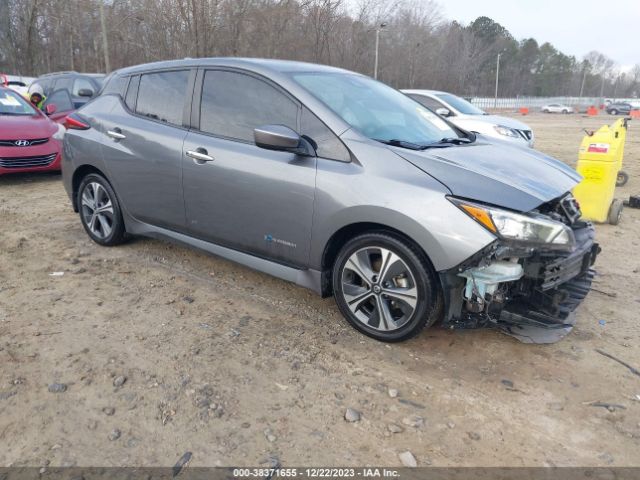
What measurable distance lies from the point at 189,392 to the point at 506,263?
1.93 meters

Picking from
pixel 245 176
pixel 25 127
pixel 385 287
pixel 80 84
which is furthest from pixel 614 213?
pixel 80 84

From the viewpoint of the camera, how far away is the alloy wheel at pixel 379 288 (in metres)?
3.04

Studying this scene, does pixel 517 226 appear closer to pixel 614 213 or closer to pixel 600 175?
pixel 600 175

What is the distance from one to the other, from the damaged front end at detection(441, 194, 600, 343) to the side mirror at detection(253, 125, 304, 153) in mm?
1052

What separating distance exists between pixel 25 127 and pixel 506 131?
8.24 m

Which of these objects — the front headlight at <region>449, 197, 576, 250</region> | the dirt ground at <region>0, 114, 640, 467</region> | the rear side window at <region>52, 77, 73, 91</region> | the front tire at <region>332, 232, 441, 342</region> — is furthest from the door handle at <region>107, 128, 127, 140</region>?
the rear side window at <region>52, 77, 73, 91</region>

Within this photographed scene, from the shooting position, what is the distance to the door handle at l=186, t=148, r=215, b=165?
146 inches

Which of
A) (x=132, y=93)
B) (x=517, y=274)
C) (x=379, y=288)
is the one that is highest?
(x=132, y=93)

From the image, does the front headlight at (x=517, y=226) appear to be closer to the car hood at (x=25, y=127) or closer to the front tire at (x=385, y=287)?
the front tire at (x=385, y=287)

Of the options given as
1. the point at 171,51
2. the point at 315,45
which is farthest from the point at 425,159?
the point at 315,45

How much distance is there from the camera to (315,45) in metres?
28.4

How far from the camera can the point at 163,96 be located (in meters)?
4.20

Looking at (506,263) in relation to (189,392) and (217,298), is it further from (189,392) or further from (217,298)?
(217,298)

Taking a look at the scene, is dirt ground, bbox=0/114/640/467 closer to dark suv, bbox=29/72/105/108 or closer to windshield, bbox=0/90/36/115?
windshield, bbox=0/90/36/115
